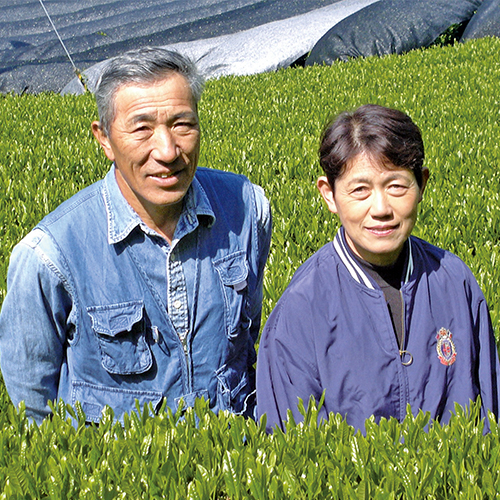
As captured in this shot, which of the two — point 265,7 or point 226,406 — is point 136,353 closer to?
point 226,406

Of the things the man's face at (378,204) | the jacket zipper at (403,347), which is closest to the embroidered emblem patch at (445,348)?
the jacket zipper at (403,347)

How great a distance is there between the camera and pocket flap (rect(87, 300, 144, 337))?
8.38 feet

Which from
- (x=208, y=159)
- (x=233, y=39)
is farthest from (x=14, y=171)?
(x=233, y=39)

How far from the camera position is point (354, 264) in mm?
2459

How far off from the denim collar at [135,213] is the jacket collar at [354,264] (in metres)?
0.50

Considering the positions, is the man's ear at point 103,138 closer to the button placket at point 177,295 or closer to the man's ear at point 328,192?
the button placket at point 177,295

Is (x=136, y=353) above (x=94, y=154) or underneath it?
underneath

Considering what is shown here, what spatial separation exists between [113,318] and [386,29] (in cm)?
1223

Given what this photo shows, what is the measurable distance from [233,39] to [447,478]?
13582 mm

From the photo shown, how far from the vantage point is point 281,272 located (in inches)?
179

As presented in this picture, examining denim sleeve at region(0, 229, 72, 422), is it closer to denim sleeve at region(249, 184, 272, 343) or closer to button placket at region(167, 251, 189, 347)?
button placket at region(167, 251, 189, 347)

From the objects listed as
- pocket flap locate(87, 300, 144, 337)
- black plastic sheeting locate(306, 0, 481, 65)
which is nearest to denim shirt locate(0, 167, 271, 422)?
pocket flap locate(87, 300, 144, 337)

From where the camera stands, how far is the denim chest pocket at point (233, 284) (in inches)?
107

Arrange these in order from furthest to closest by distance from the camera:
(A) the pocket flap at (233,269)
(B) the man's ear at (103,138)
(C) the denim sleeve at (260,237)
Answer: (C) the denim sleeve at (260,237) < (A) the pocket flap at (233,269) < (B) the man's ear at (103,138)
